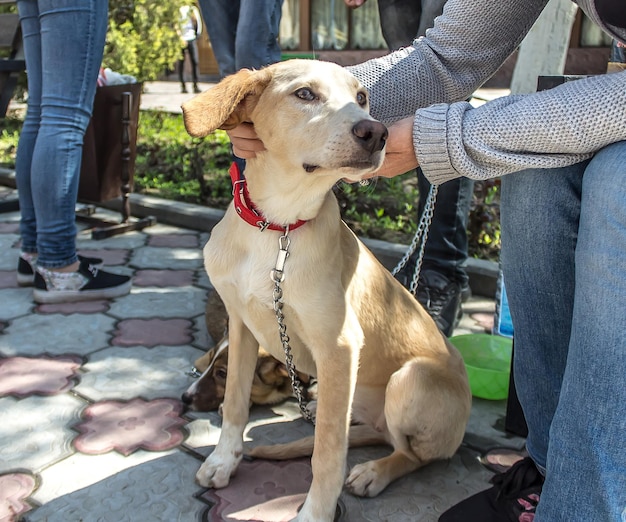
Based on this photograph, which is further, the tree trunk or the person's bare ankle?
the tree trunk

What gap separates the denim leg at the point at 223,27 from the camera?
417cm

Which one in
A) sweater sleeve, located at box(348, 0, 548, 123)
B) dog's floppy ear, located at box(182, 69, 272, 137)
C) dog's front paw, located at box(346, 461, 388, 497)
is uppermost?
sweater sleeve, located at box(348, 0, 548, 123)

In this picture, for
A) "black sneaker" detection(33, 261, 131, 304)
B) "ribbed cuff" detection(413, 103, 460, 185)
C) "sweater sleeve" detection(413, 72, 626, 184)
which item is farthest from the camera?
"black sneaker" detection(33, 261, 131, 304)

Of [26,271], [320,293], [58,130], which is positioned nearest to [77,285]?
[26,271]

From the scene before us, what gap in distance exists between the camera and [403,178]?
239 inches

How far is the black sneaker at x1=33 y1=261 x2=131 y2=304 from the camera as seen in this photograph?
360 centimetres

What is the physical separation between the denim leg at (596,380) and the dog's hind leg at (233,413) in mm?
1024

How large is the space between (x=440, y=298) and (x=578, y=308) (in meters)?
1.84

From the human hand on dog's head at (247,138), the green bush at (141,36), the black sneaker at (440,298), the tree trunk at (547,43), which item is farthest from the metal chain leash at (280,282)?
the green bush at (141,36)

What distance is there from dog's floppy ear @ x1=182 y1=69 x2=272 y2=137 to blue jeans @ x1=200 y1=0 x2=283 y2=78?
1875mm

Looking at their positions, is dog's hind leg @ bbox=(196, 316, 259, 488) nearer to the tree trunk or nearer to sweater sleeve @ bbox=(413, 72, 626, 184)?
sweater sleeve @ bbox=(413, 72, 626, 184)

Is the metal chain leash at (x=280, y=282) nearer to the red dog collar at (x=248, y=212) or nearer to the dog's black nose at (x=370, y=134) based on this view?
the red dog collar at (x=248, y=212)

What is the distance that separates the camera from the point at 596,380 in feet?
4.82

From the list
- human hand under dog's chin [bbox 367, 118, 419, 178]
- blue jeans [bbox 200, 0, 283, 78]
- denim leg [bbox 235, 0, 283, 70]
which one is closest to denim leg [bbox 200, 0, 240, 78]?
blue jeans [bbox 200, 0, 283, 78]
